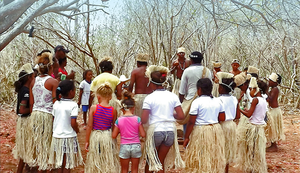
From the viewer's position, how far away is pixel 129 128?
3020 mm

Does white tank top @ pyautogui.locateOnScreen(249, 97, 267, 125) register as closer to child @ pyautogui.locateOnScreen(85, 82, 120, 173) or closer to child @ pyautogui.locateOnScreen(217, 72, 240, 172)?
child @ pyautogui.locateOnScreen(217, 72, 240, 172)

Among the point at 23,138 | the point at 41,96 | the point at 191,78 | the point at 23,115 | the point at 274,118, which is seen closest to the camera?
the point at 41,96

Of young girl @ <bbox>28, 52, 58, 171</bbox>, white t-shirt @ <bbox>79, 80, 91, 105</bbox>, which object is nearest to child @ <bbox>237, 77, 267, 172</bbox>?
young girl @ <bbox>28, 52, 58, 171</bbox>

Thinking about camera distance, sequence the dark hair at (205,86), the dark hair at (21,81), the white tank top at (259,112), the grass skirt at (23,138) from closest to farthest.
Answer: the dark hair at (205,86)
the grass skirt at (23,138)
the dark hair at (21,81)
the white tank top at (259,112)

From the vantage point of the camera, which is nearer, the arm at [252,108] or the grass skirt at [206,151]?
the grass skirt at [206,151]

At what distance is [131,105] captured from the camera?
10.2ft

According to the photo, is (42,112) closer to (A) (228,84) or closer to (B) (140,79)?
(B) (140,79)

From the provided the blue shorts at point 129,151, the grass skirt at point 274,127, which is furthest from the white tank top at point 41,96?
the grass skirt at point 274,127

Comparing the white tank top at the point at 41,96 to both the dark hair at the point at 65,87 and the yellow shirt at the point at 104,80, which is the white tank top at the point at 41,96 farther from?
the yellow shirt at the point at 104,80

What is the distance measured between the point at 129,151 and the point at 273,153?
336 cm

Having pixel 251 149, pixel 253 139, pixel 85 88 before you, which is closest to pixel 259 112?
pixel 253 139

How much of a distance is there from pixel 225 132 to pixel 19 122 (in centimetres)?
271

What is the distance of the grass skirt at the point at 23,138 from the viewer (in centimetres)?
346

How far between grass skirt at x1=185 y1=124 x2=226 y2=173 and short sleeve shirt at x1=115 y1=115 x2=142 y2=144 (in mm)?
707
